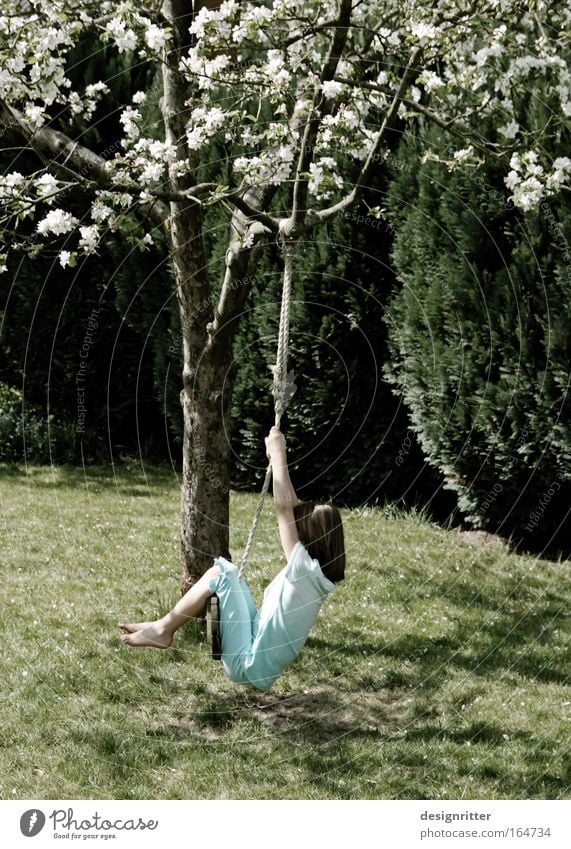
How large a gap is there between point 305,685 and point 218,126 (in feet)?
9.84

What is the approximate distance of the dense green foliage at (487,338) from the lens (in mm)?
7152

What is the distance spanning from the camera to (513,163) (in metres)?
5.37

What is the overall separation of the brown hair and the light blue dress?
94mm

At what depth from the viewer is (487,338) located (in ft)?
24.6

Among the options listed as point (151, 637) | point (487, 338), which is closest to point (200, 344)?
point (151, 637)

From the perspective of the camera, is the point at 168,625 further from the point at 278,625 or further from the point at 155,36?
the point at 155,36

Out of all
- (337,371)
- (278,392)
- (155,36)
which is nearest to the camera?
(278,392)

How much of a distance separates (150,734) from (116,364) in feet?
19.5

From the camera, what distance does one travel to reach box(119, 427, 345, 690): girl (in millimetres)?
4539

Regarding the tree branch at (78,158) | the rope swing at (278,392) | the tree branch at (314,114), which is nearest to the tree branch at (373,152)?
the tree branch at (314,114)

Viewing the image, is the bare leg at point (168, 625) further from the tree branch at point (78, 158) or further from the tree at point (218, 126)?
the tree branch at point (78, 158)

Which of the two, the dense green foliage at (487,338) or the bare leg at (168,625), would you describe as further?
the dense green foliage at (487,338)

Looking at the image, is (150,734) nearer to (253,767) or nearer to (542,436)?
(253,767)

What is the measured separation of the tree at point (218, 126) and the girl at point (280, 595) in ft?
4.30
